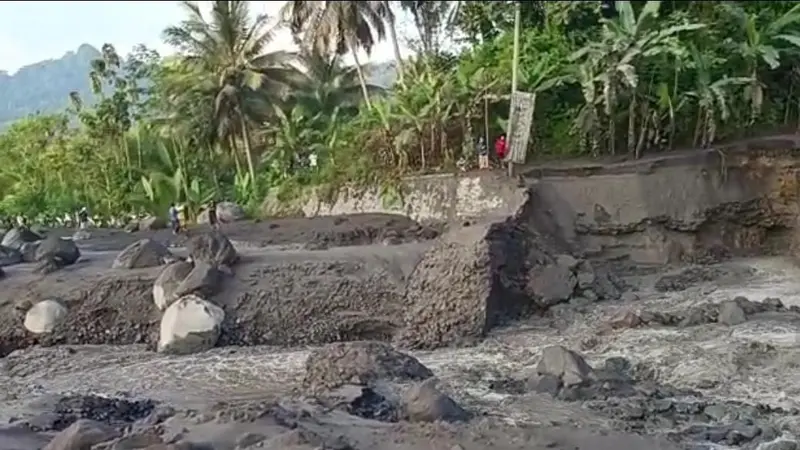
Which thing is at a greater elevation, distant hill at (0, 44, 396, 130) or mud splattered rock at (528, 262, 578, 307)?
distant hill at (0, 44, 396, 130)

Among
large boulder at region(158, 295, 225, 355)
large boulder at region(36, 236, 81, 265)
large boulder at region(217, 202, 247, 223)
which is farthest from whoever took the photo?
large boulder at region(217, 202, 247, 223)

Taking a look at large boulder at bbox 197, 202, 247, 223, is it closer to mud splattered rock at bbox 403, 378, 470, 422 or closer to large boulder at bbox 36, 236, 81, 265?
large boulder at bbox 36, 236, 81, 265

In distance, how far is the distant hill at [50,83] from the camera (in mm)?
19734

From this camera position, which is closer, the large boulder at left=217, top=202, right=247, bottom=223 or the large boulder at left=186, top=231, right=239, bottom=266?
the large boulder at left=186, top=231, right=239, bottom=266

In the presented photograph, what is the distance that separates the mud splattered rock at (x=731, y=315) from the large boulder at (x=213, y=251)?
798 centimetres

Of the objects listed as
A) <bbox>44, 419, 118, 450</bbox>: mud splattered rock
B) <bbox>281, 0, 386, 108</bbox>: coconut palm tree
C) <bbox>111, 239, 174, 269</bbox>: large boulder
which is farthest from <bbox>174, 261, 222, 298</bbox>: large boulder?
<bbox>281, 0, 386, 108</bbox>: coconut palm tree

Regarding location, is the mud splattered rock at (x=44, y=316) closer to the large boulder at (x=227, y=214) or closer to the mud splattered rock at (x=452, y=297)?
the mud splattered rock at (x=452, y=297)

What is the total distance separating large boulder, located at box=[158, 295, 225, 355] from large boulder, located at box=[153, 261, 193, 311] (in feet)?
1.01

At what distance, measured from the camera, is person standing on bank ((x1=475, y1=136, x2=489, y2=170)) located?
854 inches

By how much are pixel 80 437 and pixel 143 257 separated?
865 cm

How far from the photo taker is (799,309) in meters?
14.5

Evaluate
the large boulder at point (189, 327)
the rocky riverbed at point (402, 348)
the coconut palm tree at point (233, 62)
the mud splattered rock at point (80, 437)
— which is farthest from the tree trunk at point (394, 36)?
the mud splattered rock at point (80, 437)

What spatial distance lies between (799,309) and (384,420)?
A: 767 centimetres

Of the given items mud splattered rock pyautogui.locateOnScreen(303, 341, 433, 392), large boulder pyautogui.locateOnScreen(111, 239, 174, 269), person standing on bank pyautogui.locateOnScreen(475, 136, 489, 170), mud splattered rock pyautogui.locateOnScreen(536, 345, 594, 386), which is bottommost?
mud splattered rock pyautogui.locateOnScreen(536, 345, 594, 386)
